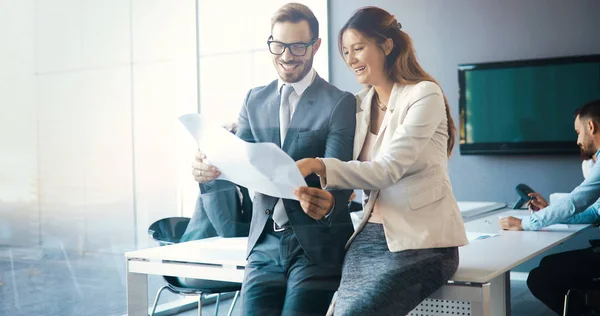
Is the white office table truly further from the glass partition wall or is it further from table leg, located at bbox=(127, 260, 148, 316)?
the glass partition wall

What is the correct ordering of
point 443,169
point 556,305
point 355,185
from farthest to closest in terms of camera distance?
point 556,305
point 443,169
point 355,185

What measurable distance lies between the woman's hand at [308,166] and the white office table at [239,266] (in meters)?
0.45

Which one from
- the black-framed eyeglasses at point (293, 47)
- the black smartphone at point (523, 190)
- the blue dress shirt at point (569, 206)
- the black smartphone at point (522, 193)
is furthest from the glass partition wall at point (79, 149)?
the black smartphone at point (523, 190)

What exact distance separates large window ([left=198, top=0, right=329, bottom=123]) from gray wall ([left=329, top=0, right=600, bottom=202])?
286cm

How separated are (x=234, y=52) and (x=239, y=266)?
652mm

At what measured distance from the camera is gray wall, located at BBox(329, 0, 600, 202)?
4785 millimetres

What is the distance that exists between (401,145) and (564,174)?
369 centimetres

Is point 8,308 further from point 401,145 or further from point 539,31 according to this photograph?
point 539,31

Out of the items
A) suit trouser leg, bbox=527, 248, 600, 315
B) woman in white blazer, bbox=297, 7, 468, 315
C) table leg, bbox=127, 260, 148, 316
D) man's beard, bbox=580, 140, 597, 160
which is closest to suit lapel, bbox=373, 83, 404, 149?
woman in white blazer, bbox=297, 7, 468, 315

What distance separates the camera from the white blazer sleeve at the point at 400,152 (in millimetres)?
1566

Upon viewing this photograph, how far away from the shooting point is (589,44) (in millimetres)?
4805

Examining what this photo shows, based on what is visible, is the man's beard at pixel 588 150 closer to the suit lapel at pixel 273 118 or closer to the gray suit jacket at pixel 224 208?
the gray suit jacket at pixel 224 208

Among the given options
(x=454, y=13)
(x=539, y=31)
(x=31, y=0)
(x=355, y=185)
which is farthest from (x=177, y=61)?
(x=539, y=31)

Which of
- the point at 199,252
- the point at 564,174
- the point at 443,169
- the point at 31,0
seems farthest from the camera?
the point at 564,174
